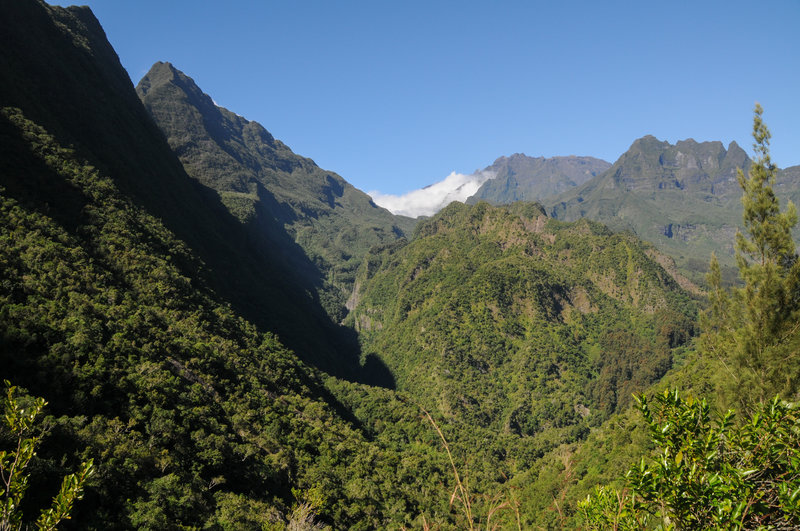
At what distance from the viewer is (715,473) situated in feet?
19.7

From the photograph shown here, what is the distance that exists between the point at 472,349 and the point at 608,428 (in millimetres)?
69381

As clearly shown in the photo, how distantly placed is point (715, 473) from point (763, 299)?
12.9 metres

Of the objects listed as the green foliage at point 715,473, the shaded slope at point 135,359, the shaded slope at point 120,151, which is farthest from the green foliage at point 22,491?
the shaded slope at point 120,151

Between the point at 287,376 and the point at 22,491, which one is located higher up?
the point at 22,491

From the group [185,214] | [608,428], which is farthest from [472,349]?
[185,214]

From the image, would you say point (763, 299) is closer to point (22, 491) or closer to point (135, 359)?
point (22, 491)

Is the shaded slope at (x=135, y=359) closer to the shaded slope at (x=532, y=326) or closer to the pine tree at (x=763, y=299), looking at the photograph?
the pine tree at (x=763, y=299)

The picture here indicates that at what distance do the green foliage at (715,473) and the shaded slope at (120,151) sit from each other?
2786 inches

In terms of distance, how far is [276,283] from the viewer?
12569cm

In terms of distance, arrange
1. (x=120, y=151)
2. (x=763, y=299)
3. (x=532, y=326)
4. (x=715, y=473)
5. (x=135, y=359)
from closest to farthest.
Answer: (x=715, y=473) → (x=763, y=299) → (x=135, y=359) → (x=120, y=151) → (x=532, y=326)

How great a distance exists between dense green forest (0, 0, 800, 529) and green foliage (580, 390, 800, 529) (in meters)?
0.05

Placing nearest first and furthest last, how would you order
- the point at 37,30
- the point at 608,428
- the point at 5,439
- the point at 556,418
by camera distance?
the point at 5,439, the point at 608,428, the point at 37,30, the point at 556,418

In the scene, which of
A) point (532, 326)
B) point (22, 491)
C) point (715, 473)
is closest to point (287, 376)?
point (22, 491)

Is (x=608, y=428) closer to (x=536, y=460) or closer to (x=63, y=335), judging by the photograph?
(x=536, y=460)
